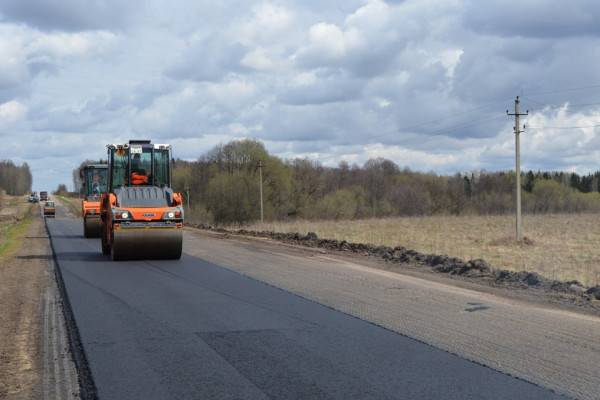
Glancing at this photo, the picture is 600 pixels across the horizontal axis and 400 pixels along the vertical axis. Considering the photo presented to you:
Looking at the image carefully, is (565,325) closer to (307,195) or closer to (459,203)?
(307,195)

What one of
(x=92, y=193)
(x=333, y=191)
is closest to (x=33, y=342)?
(x=92, y=193)

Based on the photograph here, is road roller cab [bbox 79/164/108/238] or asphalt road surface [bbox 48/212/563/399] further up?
road roller cab [bbox 79/164/108/238]

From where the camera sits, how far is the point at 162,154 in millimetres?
23156

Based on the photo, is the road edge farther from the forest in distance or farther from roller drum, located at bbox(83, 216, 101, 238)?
the forest in distance

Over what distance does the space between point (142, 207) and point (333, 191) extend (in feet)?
257

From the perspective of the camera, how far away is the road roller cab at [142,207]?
2039 cm

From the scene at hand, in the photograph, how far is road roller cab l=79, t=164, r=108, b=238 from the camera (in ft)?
114

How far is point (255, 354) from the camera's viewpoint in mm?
8398

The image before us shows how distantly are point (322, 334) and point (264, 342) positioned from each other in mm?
914

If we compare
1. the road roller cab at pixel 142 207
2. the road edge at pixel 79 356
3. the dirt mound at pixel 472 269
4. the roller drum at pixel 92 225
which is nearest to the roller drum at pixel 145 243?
the road roller cab at pixel 142 207

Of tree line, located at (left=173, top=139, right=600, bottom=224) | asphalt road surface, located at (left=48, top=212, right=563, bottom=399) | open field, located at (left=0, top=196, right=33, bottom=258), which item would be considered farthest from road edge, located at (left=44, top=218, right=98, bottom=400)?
tree line, located at (left=173, top=139, right=600, bottom=224)

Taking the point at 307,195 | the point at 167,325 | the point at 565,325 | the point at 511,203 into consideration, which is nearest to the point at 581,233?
the point at 565,325

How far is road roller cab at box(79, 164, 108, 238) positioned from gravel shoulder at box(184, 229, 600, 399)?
661 inches

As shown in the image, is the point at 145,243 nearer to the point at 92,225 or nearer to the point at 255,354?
the point at 255,354
